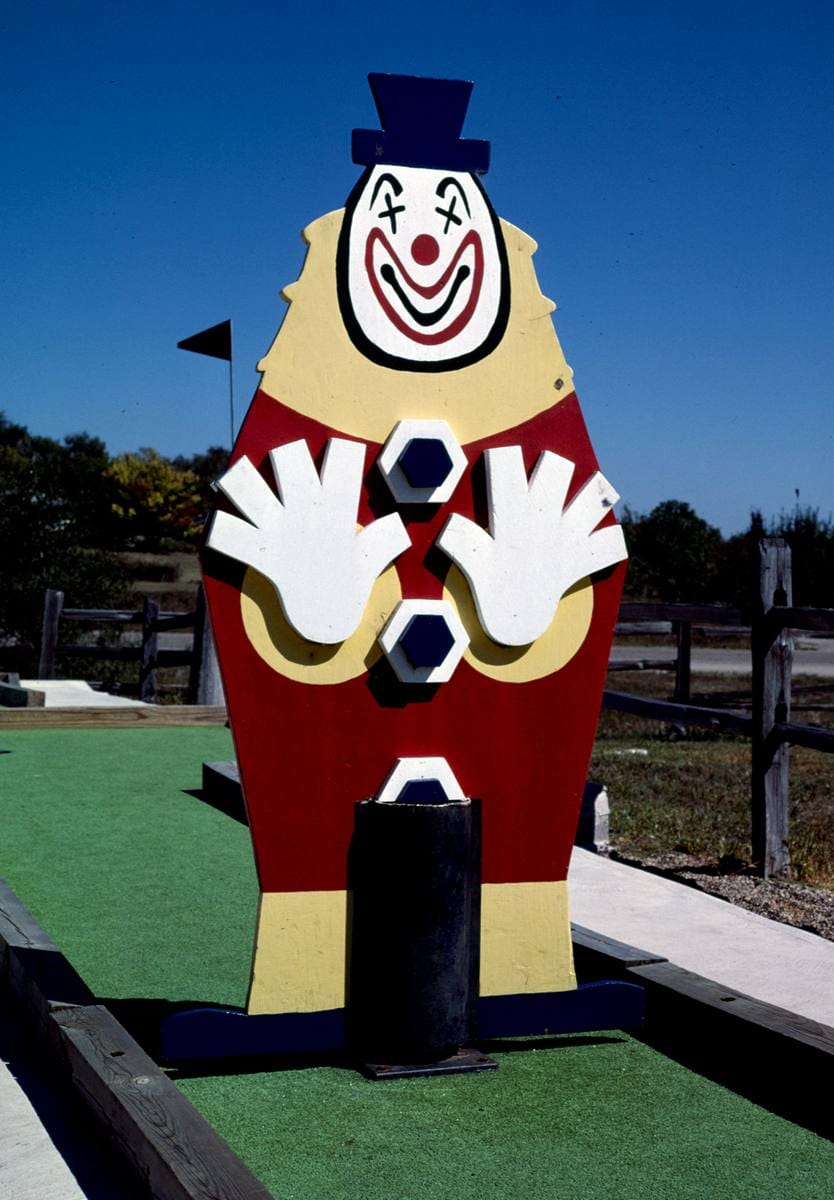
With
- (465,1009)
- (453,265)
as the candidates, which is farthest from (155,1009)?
(453,265)

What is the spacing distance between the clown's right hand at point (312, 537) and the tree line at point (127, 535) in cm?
81

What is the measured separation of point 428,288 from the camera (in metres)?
2.93

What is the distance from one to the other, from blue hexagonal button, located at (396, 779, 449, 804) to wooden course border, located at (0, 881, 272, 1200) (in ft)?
2.39

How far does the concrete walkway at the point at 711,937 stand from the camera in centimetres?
399

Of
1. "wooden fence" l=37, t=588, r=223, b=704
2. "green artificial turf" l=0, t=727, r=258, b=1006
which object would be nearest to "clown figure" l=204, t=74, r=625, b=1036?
"green artificial turf" l=0, t=727, r=258, b=1006

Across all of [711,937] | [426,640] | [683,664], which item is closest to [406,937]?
[426,640]

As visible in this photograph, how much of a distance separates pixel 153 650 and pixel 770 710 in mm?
8785

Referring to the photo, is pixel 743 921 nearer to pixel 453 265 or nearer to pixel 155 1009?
pixel 155 1009

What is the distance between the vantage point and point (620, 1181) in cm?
245

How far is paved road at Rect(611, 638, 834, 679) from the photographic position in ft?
82.4

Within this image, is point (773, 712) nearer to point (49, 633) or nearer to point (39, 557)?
point (49, 633)

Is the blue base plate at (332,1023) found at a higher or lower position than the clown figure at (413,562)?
lower

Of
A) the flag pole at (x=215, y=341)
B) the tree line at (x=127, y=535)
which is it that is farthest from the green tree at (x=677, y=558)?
the flag pole at (x=215, y=341)

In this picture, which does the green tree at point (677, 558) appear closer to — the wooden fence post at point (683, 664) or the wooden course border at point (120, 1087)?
the wooden fence post at point (683, 664)
